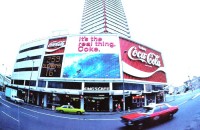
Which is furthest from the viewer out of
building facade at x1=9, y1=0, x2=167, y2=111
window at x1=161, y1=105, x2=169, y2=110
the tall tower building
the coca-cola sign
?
the tall tower building

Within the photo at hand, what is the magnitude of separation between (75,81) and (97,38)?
7.79m

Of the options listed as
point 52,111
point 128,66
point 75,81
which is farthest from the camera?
point 128,66

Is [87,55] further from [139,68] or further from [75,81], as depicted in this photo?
[139,68]

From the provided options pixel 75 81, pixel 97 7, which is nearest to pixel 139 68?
pixel 75 81

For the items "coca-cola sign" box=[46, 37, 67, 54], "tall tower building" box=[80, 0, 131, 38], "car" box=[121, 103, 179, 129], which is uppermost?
"tall tower building" box=[80, 0, 131, 38]

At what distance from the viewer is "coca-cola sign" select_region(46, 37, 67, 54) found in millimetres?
23577

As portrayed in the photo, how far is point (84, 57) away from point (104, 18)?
70.5 metres

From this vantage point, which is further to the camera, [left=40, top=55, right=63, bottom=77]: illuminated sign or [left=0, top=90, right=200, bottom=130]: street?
[left=40, top=55, right=63, bottom=77]: illuminated sign

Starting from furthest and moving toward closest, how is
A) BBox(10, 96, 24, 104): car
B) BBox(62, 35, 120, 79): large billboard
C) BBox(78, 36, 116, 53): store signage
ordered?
1. BBox(78, 36, 116, 53): store signage
2. BBox(62, 35, 120, 79): large billboard
3. BBox(10, 96, 24, 104): car

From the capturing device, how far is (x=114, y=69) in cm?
2261

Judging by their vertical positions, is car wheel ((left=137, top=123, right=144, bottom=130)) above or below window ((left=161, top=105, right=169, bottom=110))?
below

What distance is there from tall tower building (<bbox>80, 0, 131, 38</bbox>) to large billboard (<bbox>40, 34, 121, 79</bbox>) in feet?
187

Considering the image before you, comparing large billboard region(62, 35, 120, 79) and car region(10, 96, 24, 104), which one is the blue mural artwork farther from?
car region(10, 96, 24, 104)

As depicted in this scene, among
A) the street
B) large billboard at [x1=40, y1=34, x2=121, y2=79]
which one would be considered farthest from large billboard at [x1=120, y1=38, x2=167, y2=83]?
the street
